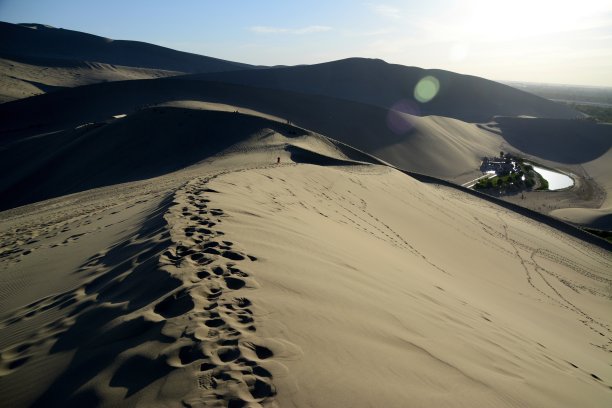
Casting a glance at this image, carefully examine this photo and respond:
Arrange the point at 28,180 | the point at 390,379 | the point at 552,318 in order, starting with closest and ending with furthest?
the point at 390,379
the point at 552,318
the point at 28,180

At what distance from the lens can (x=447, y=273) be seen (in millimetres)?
9062

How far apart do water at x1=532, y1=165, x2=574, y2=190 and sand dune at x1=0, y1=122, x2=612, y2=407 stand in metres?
27.4

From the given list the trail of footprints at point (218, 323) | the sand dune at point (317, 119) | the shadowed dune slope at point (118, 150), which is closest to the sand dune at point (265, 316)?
the trail of footprints at point (218, 323)

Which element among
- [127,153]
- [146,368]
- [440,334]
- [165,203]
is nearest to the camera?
[146,368]

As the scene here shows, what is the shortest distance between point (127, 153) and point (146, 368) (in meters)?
20.1

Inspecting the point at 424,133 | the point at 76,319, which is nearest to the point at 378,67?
the point at 424,133

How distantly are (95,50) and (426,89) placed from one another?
91.8 metres

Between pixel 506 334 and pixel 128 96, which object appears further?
pixel 128 96

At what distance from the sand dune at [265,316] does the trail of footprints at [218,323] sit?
2cm

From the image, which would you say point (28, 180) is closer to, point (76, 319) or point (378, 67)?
point (76, 319)

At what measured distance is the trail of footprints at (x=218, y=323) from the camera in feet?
9.02

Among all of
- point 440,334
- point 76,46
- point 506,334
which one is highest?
point 76,46

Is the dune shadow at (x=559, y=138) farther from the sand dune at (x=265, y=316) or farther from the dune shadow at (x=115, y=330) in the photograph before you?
the dune shadow at (x=115, y=330)

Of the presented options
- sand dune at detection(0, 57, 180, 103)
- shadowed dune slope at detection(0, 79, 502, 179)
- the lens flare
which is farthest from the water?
sand dune at detection(0, 57, 180, 103)
